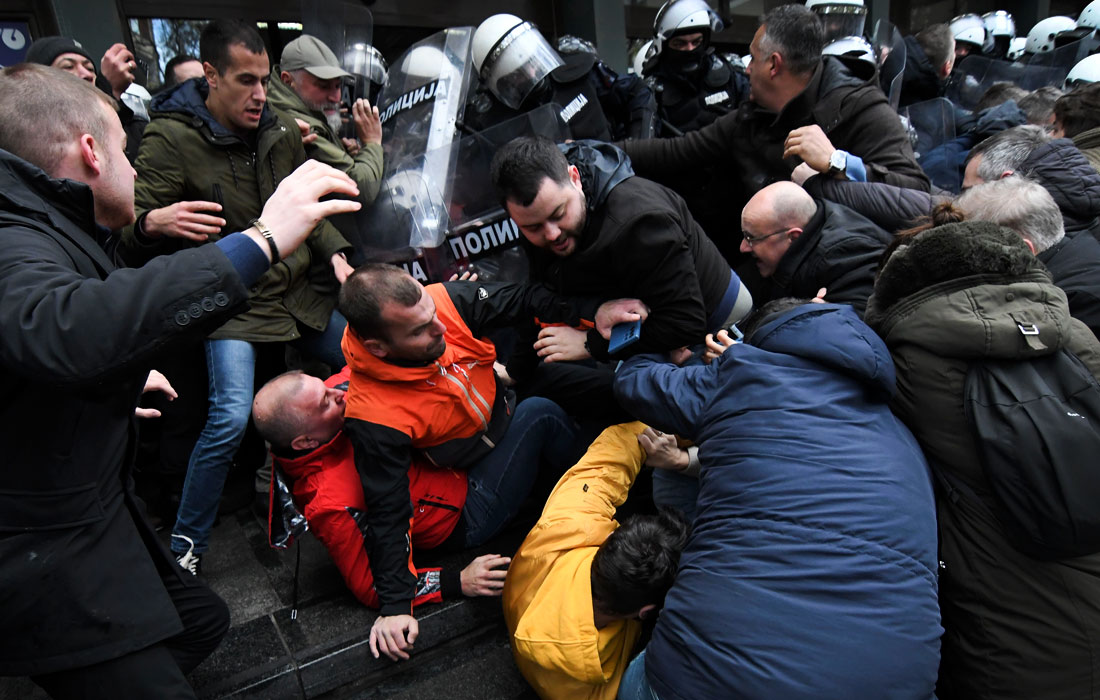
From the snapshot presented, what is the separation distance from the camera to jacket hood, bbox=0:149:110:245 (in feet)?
4.52

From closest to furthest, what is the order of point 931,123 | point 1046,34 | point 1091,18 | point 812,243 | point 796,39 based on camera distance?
point 812,243 → point 796,39 → point 931,123 → point 1091,18 → point 1046,34

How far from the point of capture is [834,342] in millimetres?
1764

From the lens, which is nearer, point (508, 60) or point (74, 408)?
point (74, 408)

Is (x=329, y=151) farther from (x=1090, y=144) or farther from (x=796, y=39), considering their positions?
(x=1090, y=144)

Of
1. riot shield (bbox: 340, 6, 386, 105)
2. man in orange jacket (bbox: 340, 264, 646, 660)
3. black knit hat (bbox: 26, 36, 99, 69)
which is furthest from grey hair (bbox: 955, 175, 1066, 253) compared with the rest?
black knit hat (bbox: 26, 36, 99, 69)

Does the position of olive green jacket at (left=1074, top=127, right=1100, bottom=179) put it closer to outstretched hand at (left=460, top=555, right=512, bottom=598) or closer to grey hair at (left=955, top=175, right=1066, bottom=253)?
grey hair at (left=955, top=175, right=1066, bottom=253)

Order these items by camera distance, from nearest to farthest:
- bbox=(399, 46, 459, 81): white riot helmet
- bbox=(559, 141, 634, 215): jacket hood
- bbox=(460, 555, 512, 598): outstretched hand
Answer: bbox=(559, 141, 634, 215): jacket hood
bbox=(460, 555, 512, 598): outstretched hand
bbox=(399, 46, 459, 81): white riot helmet

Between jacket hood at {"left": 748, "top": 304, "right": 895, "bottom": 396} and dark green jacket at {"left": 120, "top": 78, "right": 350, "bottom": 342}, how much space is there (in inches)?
80.8

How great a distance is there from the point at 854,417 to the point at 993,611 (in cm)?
62

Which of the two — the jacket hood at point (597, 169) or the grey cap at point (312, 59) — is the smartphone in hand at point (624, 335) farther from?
the grey cap at point (312, 59)

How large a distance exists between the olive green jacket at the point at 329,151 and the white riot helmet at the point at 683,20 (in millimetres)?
2521

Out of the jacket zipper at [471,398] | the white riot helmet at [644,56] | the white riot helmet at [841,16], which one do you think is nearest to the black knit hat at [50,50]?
the jacket zipper at [471,398]

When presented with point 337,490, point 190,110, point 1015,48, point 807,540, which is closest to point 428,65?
point 190,110

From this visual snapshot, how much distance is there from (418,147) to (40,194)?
2235 mm
